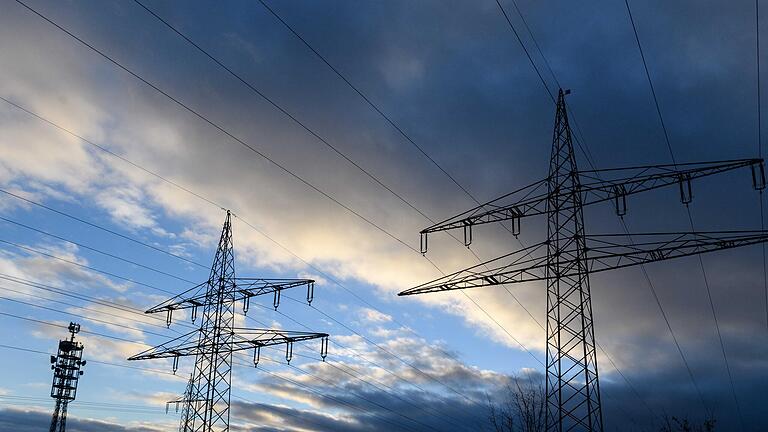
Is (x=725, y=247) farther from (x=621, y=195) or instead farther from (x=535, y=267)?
(x=535, y=267)

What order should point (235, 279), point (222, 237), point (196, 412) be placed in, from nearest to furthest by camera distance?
point (196, 412)
point (235, 279)
point (222, 237)

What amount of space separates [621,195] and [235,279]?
2353cm

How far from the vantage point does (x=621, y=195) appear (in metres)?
27.7

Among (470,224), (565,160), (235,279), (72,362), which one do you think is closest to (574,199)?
(565,160)

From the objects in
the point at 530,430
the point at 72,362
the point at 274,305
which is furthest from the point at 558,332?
the point at 72,362

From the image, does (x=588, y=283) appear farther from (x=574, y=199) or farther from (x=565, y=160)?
(x=565, y=160)

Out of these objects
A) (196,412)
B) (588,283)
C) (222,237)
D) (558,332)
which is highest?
(222,237)

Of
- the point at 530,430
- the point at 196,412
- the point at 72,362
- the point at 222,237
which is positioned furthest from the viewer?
the point at 72,362

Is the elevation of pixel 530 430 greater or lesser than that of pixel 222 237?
lesser

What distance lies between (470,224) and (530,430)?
80.5 feet

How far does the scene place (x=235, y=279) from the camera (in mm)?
40844

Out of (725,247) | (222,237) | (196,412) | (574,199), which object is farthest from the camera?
(222,237)

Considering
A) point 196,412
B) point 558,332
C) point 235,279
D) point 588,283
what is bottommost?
point 196,412

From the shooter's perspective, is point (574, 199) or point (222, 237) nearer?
point (574, 199)
